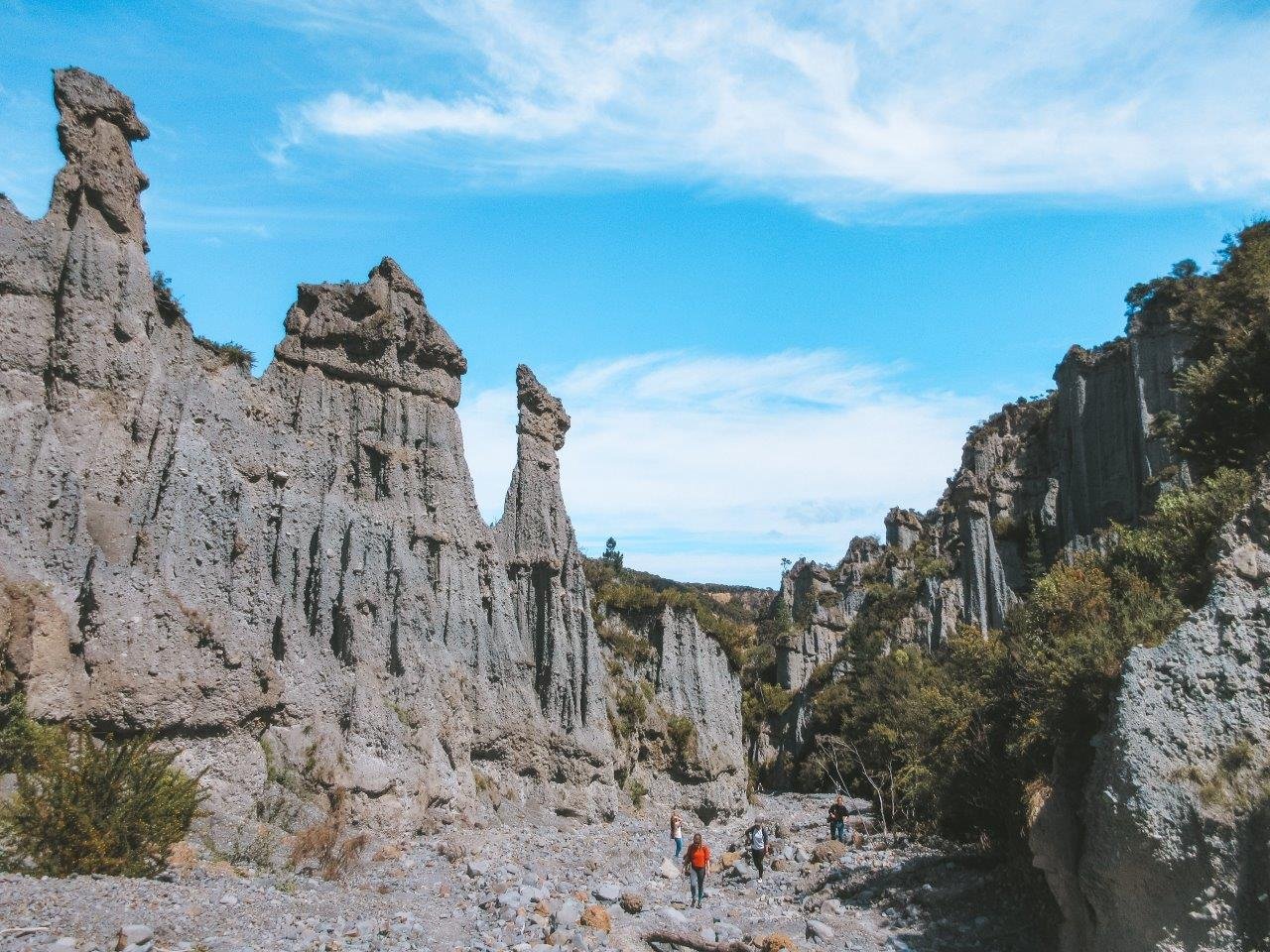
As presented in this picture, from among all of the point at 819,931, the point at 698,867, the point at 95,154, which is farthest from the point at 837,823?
the point at 95,154

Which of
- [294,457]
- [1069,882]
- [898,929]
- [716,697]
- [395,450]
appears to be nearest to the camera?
[1069,882]

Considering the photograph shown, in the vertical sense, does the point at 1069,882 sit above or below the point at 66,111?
below

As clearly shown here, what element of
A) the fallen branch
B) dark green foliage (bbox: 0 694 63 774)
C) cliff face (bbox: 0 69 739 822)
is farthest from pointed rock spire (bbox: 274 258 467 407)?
the fallen branch

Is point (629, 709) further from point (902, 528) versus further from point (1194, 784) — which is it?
point (902, 528)

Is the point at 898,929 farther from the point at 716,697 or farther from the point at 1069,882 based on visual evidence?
the point at 716,697

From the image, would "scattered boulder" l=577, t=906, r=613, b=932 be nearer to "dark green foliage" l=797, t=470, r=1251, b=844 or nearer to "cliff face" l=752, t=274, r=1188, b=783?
"dark green foliage" l=797, t=470, r=1251, b=844

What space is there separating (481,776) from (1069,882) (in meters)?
17.5

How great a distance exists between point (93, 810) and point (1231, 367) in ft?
73.0

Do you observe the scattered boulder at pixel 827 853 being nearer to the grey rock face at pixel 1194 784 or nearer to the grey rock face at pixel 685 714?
the grey rock face at pixel 685 714

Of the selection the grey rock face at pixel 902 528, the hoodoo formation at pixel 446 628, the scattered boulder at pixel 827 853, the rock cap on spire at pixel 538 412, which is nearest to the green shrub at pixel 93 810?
the hoodoo formation at pixel 446 628

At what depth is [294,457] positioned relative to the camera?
992 inches

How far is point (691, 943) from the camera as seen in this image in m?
17.8

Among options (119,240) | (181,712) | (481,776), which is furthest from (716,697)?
(119,240)

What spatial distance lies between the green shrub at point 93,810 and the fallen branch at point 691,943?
8776 mm
